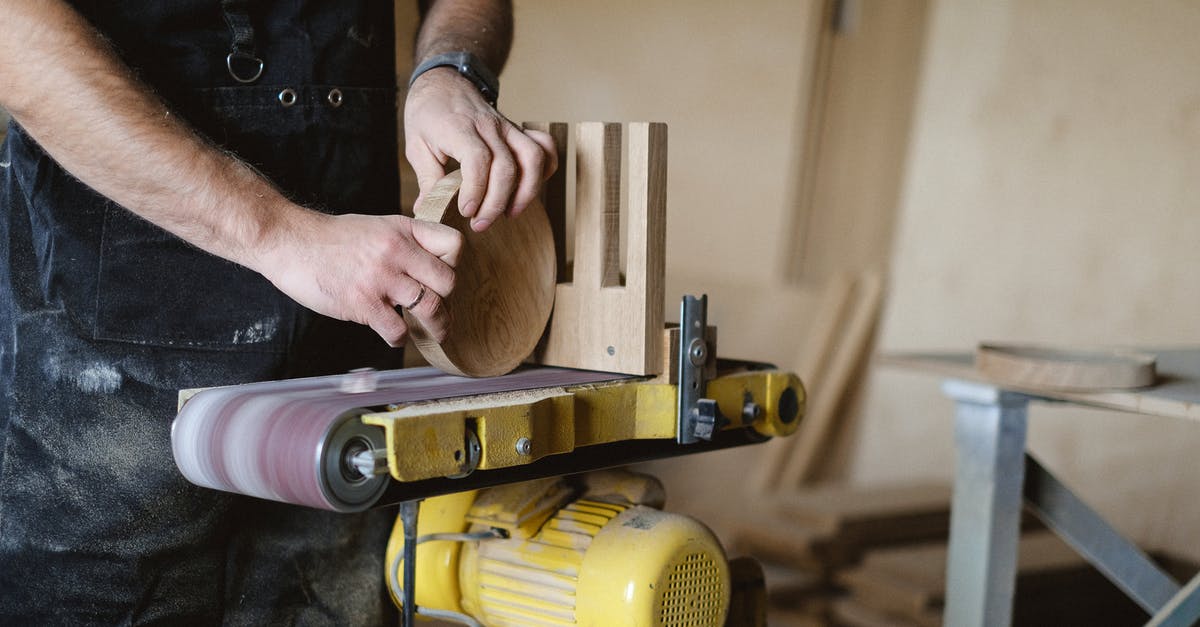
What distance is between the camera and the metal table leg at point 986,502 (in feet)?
7.47

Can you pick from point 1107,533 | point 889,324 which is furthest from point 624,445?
point 889,324

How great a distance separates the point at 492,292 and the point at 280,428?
398 mm

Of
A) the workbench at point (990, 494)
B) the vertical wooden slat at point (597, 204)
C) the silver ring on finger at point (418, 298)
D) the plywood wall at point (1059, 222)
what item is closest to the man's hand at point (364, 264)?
the silver ring on finger at point (418, 298)

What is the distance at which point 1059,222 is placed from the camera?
13.6 ft

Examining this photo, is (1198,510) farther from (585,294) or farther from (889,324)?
(585,294)

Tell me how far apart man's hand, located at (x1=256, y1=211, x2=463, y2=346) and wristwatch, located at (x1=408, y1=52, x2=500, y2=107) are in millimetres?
392

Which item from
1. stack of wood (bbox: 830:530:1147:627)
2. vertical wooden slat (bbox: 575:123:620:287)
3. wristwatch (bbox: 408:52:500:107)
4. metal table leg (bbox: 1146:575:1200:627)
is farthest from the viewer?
Result: stack of wood (bbox: 830:530:1147:627)

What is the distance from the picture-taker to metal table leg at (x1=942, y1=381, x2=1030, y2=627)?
228 cm

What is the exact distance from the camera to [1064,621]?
3.51 metres

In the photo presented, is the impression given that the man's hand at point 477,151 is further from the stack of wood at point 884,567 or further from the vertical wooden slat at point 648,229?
the stack of wood at point 884,567

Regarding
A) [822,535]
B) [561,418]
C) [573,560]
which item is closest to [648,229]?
[561,418]

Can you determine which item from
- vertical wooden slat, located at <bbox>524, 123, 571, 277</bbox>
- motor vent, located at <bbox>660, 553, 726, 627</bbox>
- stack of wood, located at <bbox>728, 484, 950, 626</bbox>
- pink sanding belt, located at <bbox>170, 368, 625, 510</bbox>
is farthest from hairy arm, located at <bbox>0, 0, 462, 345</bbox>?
stack of wood, located at <bbox>728, 484, 950, 626</bbox>

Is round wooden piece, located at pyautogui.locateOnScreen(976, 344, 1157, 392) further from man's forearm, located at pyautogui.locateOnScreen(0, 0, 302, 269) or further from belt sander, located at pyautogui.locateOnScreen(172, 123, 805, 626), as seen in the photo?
man's forearm, located at pyautogui.locateOnScreen(0, 0, 302, 269)

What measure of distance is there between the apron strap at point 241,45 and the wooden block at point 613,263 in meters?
0.40
